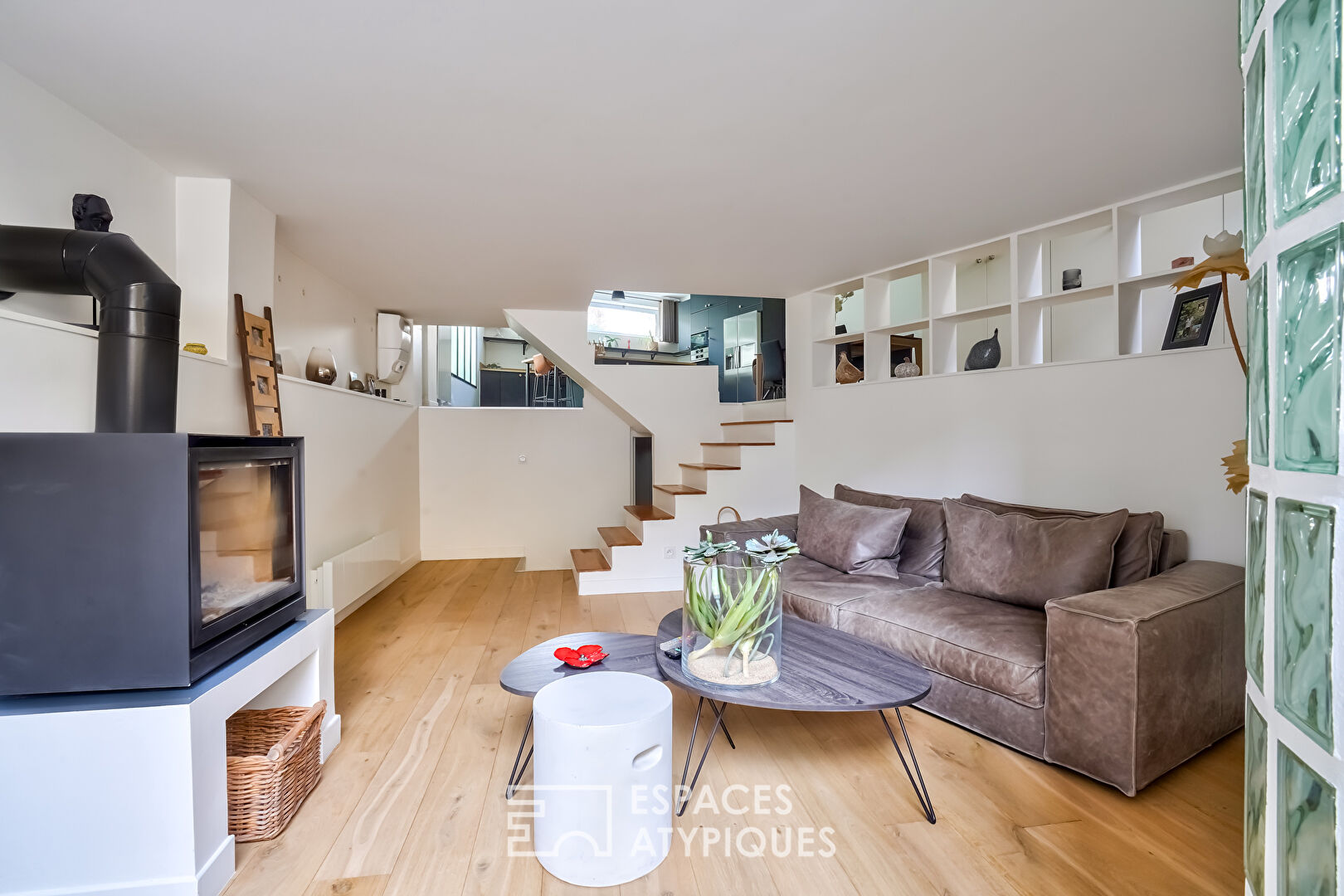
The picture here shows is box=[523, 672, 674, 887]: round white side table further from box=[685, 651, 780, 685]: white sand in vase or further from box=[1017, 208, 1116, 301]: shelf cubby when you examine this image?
box=[1017, 208, 1116, 301]: shelf cubby

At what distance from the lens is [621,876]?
4.95ft

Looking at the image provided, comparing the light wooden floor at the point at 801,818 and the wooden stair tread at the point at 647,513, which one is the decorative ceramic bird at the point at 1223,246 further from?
the wooden stair tread at the point at 647,513

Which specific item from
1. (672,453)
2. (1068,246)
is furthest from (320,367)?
(1068,246)

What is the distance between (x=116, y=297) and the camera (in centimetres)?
174

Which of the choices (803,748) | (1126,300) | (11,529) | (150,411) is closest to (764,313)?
(1126,300)

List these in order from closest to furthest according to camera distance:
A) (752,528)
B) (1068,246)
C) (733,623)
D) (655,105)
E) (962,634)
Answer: (733,623) → (655,105) → (962,634) → (752,528) → (1068,246)

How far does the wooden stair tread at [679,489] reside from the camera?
4.73 metres

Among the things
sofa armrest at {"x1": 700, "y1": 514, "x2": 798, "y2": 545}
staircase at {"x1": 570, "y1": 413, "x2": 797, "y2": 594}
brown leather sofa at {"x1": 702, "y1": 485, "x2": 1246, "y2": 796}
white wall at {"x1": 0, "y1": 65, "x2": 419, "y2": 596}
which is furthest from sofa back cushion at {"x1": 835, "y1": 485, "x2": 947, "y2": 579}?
white wall at {"x1": 0, "y1": 65, "x2": 419, "y2": 596}

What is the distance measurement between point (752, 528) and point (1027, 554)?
58.4 inches

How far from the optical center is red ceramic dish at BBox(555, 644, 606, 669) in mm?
1963

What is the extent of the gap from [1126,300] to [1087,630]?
1.76 metres

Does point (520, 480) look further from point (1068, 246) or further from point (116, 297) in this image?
point (1068, 246)

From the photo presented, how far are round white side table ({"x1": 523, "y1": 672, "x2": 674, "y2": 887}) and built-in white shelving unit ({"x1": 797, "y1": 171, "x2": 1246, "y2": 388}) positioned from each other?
8.71ft

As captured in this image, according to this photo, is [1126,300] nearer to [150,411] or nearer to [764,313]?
[764,313]
